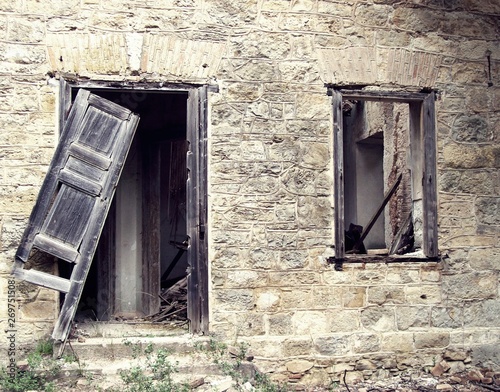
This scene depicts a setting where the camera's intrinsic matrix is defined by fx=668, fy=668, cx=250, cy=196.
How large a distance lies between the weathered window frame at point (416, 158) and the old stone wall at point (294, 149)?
71mm

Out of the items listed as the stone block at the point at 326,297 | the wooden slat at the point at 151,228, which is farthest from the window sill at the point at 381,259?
the wooden slat at the point at 151,228

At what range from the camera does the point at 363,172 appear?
36.2ft

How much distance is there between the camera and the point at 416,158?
6191 millimetres

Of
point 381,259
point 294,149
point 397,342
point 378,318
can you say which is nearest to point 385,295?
point 378,318

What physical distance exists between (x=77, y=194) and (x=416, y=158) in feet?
10.1

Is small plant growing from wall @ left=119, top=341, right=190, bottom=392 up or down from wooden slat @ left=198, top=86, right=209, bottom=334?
down

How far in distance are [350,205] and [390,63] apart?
556 centimetres

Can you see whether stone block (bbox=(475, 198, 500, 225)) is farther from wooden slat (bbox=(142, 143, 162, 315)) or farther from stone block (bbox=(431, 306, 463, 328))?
wooden slat (bbox=(142, 143, 162, 315))

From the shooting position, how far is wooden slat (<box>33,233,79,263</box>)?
5152 mm

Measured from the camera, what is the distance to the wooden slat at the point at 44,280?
5109mm

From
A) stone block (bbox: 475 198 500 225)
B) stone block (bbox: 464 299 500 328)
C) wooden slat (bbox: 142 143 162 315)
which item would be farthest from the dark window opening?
stone block (bbox: 475 198 500 225)

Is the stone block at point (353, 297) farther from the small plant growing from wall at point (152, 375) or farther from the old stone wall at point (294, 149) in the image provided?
the small plant growing from wall at point (152, 375)

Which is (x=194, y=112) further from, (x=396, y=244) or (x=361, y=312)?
(x=396, y=244)

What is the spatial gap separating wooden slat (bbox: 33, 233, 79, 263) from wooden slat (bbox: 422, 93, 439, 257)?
3046 mm
